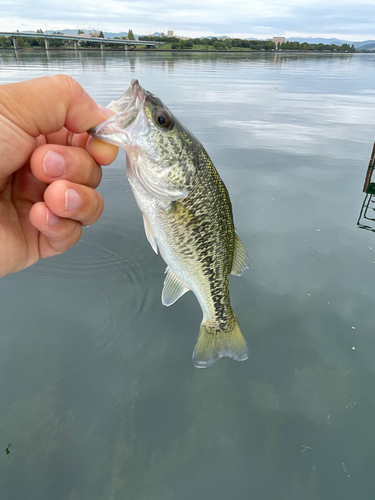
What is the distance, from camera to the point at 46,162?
1683 mm

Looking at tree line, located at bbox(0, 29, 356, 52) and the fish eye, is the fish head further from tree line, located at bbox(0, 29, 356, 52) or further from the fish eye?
tree line, located at bbox(0, 29, 356, 52)

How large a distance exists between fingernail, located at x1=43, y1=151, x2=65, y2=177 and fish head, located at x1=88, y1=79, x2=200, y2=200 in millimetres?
242

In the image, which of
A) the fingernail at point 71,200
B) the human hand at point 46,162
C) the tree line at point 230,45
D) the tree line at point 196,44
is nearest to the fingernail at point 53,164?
the human hand at point 46,162

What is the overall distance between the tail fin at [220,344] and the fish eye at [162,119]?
1558mm

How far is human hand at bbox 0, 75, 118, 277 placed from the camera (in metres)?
1.56

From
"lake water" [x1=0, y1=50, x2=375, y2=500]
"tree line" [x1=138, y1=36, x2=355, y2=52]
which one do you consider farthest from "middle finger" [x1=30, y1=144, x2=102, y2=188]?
"tree line" [x1=138, y1=36, x2=355, y2=52]

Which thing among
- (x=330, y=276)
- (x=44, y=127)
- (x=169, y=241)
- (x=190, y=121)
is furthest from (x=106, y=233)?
(x=190, y=121)

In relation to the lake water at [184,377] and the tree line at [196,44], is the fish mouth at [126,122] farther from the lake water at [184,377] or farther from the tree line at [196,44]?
the tree line at [196,44]

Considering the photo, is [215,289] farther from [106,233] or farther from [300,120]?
[300,120]

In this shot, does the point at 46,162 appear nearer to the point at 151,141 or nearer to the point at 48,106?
the point at 48,106

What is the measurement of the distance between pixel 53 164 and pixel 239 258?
1521 millimetres

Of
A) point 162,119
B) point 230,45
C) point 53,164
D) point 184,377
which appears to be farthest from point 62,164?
point 230,45

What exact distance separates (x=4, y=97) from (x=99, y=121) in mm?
465

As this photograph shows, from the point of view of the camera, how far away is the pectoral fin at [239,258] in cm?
246
